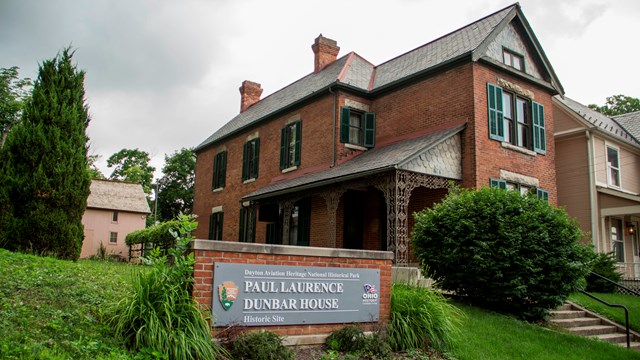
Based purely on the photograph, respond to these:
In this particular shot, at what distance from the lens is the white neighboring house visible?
37.1m

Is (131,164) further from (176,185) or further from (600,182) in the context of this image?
(600,182)

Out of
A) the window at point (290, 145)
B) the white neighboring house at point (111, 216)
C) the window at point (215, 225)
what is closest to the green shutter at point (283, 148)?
the window at point (290, 145)

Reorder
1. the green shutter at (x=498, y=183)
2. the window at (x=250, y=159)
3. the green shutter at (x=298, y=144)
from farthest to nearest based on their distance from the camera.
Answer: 1. the window at (x=250, y=159)
2. the green shutter at (x=298, y=144)
3. the green shutter at (x=498, y=183)

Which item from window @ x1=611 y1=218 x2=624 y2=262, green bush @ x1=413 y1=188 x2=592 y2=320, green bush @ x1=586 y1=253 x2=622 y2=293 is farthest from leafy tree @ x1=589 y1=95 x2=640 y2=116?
green bush @ x1=413 y1=188 x2=592 y2=320

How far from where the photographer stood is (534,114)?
17.2 m

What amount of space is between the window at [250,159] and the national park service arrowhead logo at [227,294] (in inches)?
646

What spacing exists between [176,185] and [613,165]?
4704 centimetres

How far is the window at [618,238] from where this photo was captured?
21.4 metres

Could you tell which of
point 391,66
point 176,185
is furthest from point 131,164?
point 391,66

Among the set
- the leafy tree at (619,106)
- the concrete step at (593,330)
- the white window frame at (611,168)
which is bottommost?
the concrete step at (593,330)

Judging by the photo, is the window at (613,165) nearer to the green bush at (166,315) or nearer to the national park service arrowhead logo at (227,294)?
the national park service arrowhead logo at (227,294)

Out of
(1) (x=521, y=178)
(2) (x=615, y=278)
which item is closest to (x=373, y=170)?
(1) (x=521, y=178)

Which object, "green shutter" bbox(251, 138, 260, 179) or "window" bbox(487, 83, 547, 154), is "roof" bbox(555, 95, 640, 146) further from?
"green shutter" bbox(251, 138, 260, 179)

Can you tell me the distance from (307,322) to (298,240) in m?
11.9
